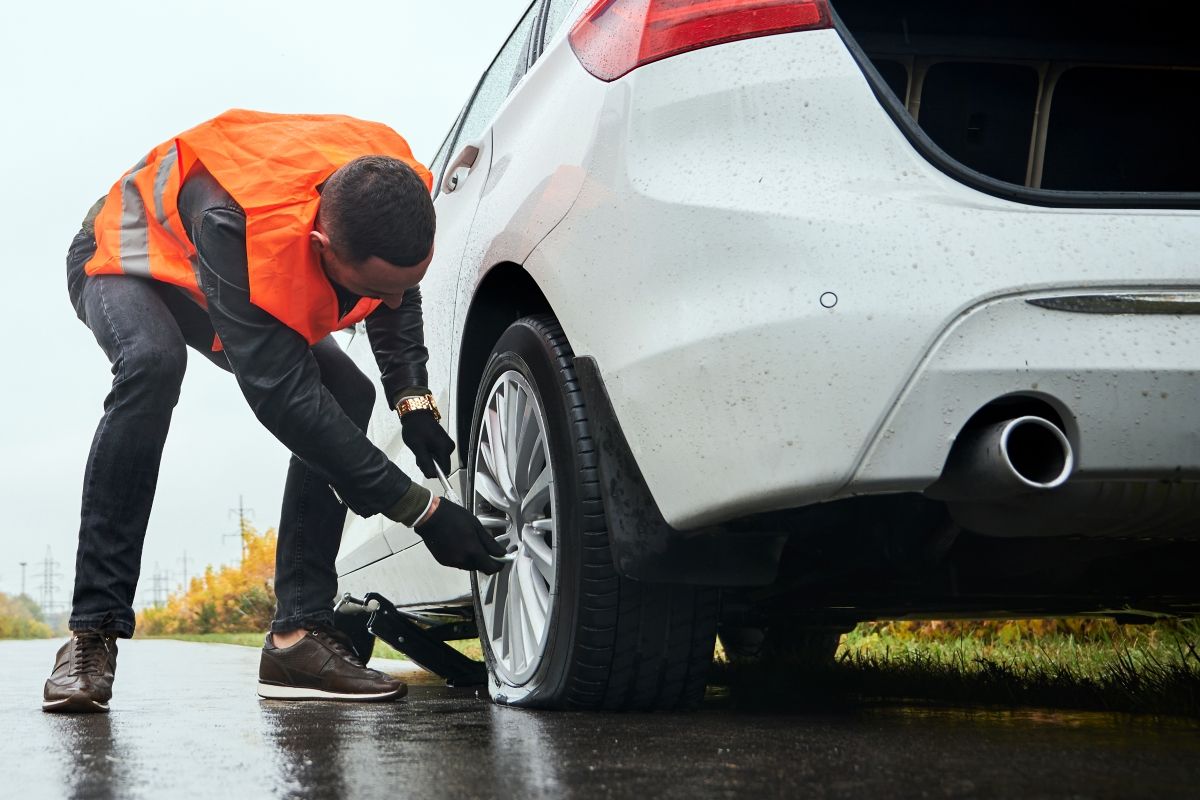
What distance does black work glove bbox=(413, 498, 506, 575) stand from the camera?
2652 millimetres

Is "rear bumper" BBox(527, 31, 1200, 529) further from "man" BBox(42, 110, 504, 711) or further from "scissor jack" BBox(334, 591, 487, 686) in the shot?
"scissor jack" BBox(334, 591, 487, 686)

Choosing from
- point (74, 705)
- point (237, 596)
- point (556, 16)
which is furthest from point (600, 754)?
point (237, 596)

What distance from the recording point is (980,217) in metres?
1.82

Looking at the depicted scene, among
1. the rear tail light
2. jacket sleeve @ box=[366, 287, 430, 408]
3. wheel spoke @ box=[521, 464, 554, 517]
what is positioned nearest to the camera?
the rear tail light

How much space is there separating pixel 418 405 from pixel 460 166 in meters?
0.57

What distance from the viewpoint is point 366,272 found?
2.66 meters

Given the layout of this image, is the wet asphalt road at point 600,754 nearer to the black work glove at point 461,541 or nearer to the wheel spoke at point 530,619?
the wheel spoke at point 530,619

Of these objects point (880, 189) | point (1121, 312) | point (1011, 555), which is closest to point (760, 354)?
point (880, 189)

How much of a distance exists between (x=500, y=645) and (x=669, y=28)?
136 cm

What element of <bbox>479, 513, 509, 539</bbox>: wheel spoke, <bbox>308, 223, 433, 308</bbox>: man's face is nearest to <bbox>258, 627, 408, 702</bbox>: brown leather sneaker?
<bbox>479, 513, 509, 539</bbox>: wheel spoke

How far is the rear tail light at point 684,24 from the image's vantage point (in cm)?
195

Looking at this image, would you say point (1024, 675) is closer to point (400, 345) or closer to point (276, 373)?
point (400, 345)

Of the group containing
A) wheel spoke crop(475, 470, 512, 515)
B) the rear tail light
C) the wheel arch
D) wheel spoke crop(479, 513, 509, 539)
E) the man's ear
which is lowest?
wheel spoke crop(479, 513, 509, 539)

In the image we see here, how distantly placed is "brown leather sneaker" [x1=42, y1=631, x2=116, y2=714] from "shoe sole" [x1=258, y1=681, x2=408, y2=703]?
0.43 m
